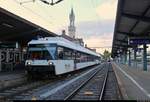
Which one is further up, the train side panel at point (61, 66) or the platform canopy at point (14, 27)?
the platform canopy at point (14, 27)

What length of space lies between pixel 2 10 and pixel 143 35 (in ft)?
72.5

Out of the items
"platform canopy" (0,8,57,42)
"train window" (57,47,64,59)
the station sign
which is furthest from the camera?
the station sign

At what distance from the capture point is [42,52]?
2497 centimetres

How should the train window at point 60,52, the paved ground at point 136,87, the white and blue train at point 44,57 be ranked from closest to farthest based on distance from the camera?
the paved ground at point 136,87 < the white and blue train at point 44,57 < the train window at point 60,52

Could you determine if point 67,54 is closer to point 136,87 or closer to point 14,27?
point 14,27

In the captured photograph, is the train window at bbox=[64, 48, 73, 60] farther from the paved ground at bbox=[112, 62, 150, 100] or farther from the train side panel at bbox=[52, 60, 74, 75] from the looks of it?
the paved ground at bbox=[112, 62, 150, 100]

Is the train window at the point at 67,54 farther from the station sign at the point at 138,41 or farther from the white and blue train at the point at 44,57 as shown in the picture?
the station sign at the point at 138,41

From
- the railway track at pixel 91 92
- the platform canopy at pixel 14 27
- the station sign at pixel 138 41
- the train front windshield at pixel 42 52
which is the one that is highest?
the platform canopy at pixel 14 27

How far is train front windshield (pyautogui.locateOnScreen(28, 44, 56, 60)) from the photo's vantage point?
24.7 meters

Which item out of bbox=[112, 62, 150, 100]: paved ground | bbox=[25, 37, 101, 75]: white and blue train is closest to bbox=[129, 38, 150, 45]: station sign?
bbox=[112, 62, 150, 100]: paved ground

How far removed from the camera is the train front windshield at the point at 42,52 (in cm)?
2466

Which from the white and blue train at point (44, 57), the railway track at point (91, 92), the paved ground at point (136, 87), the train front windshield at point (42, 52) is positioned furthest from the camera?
the train front windshield at point (42, 52)

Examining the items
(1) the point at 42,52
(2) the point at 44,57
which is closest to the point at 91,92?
(2) the point at 44,57

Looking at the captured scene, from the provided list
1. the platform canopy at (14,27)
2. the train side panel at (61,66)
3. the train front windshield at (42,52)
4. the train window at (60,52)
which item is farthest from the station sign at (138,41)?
the train front windshield at (42,52)
